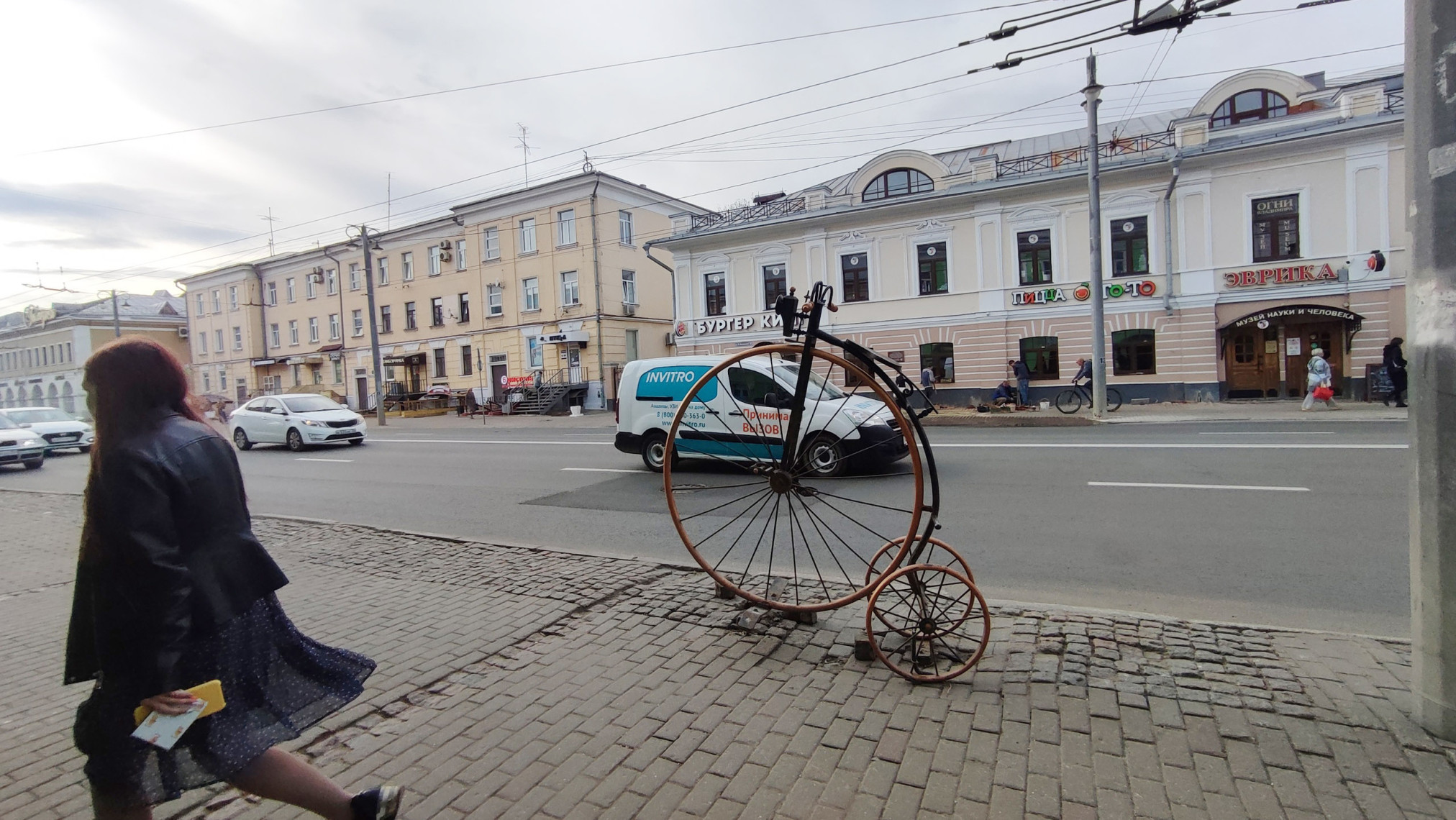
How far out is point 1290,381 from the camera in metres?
22.0

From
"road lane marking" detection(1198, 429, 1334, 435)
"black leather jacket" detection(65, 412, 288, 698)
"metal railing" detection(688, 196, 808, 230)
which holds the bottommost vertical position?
"road lane marking" detection(1198, 429, 1334, 435)

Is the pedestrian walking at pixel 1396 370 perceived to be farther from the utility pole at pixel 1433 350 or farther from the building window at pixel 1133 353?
the utility pole at pixel 1433 350

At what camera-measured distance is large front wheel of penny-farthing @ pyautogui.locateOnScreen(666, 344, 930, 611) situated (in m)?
4.15

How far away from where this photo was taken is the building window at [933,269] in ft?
85.6

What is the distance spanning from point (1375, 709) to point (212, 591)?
442cm

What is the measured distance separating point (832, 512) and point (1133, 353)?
1990 cm

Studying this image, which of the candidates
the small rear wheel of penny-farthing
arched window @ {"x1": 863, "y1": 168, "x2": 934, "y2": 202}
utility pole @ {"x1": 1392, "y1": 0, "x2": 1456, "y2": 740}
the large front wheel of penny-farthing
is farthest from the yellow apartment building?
utility pole @ {"x1": 1392, "y1": 0, "x2": 1456, "y2": 740}

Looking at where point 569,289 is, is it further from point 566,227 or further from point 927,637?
point 927,637

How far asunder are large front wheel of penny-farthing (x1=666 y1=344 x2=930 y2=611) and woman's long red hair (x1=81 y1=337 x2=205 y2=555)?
2186mm

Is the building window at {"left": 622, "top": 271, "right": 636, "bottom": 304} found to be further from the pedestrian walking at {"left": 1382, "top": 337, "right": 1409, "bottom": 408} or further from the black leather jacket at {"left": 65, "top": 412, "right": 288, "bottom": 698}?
the black leather jacket at {"left": 65, "top": 412, "right": 288, "bottom": 698}

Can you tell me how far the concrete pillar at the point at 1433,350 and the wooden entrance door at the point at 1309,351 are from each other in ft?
77.0

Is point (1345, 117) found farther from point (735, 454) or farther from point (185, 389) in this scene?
point (185, 389)

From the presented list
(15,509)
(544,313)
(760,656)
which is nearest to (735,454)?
(760,656)

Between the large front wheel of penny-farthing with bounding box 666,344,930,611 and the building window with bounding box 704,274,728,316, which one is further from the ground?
the building window with bounding box 704,274,728,316
